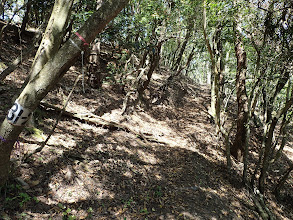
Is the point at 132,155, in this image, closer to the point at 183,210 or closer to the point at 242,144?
the point at 183,210

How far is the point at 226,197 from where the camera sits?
217 inches

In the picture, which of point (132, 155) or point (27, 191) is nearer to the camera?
point (27, 191)

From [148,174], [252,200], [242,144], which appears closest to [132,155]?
[148,174]

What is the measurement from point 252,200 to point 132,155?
13.7 feet

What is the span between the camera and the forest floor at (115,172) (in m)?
3.43

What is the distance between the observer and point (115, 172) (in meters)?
4.82

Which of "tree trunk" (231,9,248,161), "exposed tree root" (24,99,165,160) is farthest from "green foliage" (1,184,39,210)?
"tree trunk" (231,9,248,161)

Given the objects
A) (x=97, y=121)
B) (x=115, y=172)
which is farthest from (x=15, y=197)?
(x=97, y=121)

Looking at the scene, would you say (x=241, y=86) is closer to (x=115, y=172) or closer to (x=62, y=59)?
(x=115, y=172)

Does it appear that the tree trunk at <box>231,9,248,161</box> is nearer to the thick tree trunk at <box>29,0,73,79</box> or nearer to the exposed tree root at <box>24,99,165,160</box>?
the exposed tree root at <box>24,99,165,160</box>

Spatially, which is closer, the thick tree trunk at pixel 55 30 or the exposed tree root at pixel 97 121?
the thick tree trunk at pixel 55 30

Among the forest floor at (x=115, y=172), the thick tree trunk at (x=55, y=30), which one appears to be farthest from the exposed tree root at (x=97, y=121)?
the thick tree trunk at (x=55, y=30)

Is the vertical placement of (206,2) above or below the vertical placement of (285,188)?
above

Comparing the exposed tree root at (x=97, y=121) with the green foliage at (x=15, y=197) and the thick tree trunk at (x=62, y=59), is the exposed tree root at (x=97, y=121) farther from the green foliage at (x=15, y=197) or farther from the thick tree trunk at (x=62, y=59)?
the thick tree trunk at (x=62, y=59)
